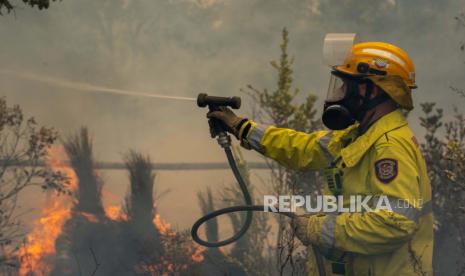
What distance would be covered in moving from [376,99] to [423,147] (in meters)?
8.31

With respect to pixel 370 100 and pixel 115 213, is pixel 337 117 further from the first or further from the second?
pixel 115 213

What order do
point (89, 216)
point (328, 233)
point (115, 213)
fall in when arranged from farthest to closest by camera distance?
1. point (115, 213)
2. point (89, 216)
3. point (328, 233)

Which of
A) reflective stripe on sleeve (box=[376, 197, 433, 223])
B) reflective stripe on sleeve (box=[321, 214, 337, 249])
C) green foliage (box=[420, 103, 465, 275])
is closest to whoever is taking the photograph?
reflective stripe on sleeve (box=[376, 197, 433, 223])

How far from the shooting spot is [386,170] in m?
3.01

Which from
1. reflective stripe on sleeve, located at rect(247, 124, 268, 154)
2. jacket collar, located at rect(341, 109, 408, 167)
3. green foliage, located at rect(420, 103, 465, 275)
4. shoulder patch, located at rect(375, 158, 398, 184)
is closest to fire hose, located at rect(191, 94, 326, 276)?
reflective stripe on sleeve, located at rect(247, 124, 268, 154)

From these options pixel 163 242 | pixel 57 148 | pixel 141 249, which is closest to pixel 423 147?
pixel 163 242

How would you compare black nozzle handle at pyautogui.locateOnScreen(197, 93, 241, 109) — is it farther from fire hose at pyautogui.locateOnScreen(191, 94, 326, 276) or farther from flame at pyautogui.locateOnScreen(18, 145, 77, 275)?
flame at pyautogui.locateOnScreen(18, 145, 77, 275)

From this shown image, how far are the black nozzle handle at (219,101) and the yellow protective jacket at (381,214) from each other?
0.63 metres

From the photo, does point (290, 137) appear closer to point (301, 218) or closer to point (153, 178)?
point (301, 218)

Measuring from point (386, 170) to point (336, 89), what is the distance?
709 millimetres

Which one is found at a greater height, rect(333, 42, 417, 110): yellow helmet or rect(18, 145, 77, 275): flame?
rect(333, 42, 417, 110): yellow helmet

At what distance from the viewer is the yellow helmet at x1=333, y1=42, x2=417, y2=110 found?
Answer: 3387mm

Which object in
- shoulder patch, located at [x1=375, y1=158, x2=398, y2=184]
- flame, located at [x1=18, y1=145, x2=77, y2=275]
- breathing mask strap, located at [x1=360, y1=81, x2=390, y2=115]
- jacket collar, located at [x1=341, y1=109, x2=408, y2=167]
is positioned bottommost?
flame, located at [x1=18, y1=145, x2=77, y2=275]

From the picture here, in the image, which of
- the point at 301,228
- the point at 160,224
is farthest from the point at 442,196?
the point at 301,228
